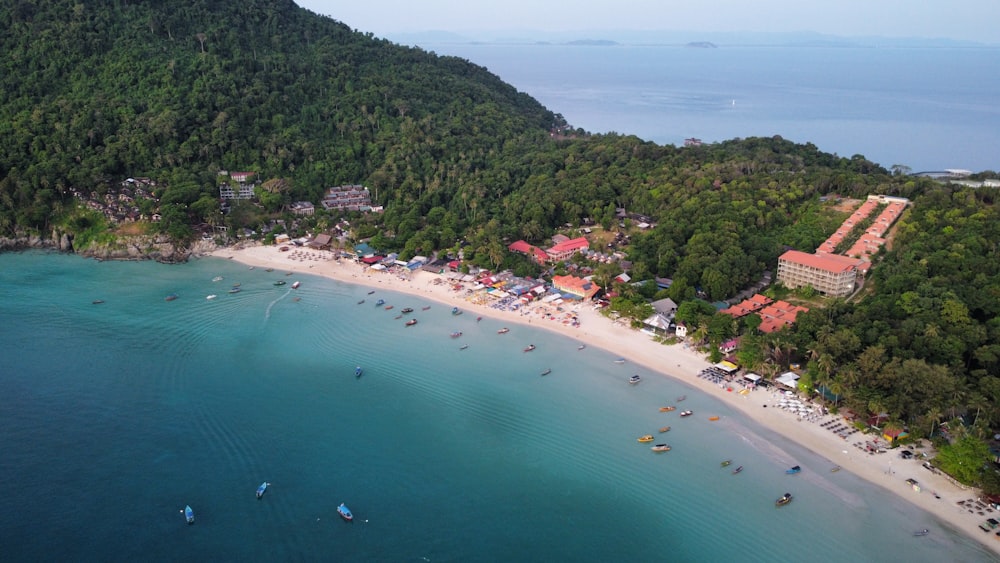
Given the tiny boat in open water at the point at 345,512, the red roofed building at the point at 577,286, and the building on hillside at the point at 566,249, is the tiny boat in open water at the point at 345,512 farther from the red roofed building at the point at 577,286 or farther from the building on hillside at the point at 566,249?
the building on hillside at the point at 566,249

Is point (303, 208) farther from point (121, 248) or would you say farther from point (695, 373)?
point (695, 373)

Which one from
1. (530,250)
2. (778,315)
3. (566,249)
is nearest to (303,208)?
(530,250)

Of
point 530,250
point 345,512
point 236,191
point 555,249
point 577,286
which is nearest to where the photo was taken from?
point 345,512

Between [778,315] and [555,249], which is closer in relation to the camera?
[778,315]

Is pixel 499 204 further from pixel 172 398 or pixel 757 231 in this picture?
pixel 172 398

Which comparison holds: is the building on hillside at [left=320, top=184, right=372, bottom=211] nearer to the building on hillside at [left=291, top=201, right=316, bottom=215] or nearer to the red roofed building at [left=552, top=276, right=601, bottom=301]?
the building on hillside at [left=291, top=201, right=316, bottom=215]

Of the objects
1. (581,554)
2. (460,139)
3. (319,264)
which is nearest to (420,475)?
(581,554)

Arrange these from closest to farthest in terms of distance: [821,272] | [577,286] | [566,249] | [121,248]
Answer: [821,272] < [577,286] < [566,249] < [121,248]

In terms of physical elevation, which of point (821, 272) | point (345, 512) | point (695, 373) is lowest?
point (345, 512)
